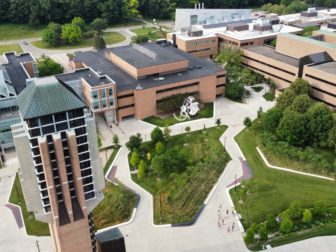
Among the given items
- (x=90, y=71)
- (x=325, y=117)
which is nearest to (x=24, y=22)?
(x=90, y=71)

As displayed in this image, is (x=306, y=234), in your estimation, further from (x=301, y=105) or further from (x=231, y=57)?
(x=231, y=57)

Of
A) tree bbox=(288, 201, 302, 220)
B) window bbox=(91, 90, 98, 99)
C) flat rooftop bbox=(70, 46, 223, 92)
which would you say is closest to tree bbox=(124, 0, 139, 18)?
flat rooftop bbox=(70, 46, 223, 92)

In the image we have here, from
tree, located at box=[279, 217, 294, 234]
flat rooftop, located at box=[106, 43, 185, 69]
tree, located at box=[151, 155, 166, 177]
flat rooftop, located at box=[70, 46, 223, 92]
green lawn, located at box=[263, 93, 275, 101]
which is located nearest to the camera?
tree, located at box=[279, 217, 294, 234]

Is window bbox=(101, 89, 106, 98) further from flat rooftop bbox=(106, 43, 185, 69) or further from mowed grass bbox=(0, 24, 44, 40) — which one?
mowed grass bbox=(0, 24, 44, 40)

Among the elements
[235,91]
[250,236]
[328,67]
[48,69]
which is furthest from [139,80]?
[250,236]

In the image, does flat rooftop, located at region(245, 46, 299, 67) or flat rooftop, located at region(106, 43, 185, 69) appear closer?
flat rooftop, located at region(106, 43, 185, 69)

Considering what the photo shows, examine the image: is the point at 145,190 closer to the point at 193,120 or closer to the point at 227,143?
the point at 227,143

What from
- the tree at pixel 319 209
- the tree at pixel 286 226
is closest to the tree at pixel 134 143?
the tree at pixel 286 226
